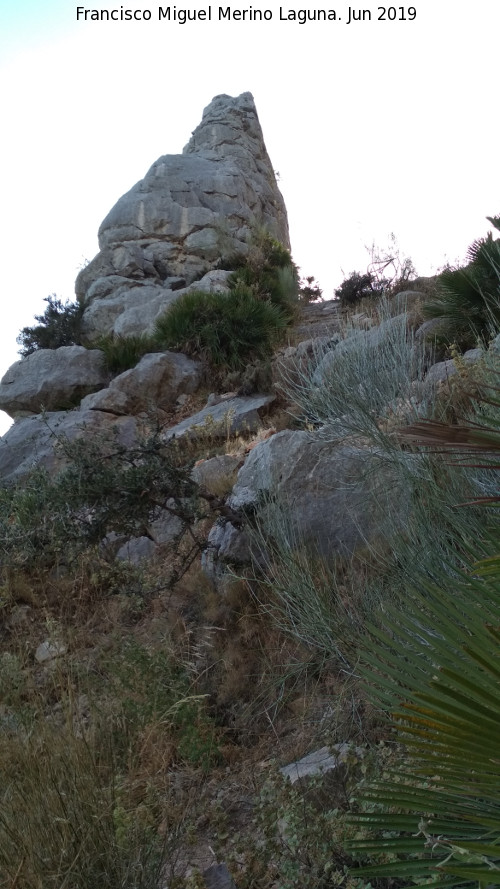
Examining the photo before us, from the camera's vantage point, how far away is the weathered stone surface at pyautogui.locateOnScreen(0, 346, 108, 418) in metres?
10.5

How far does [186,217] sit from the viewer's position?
16484 millimetres

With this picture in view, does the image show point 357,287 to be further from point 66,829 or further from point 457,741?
point 457,741

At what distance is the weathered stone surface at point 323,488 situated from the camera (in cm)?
429

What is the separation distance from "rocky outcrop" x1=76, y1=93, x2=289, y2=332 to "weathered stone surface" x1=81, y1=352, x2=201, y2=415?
12.5 ft

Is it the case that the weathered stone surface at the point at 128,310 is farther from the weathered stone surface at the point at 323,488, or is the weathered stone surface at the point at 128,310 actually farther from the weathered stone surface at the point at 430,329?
the weathered stone surface at the point at 323,488

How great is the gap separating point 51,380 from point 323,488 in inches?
274

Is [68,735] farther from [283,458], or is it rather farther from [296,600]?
[283,458]

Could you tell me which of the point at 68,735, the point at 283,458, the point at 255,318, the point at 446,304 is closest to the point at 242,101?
the point at 255,318

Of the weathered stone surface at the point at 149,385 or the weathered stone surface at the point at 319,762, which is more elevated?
the weathered stone surface at the point at 149,385

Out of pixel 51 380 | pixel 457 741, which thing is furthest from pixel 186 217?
pixel 457 741

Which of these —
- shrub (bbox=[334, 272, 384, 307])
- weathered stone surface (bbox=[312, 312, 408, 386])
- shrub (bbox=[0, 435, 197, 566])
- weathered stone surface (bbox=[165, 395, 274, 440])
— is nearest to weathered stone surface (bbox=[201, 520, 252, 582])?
shrub (bbox=[0, 435, 197, 566])

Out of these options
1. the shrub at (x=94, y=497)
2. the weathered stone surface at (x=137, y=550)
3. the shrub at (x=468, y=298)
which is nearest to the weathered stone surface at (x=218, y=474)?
the weathered stone surface at (x=137, y=550)

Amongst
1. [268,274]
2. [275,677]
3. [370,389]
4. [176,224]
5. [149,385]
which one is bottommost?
[275,677]

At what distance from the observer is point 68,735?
213 centimetres
